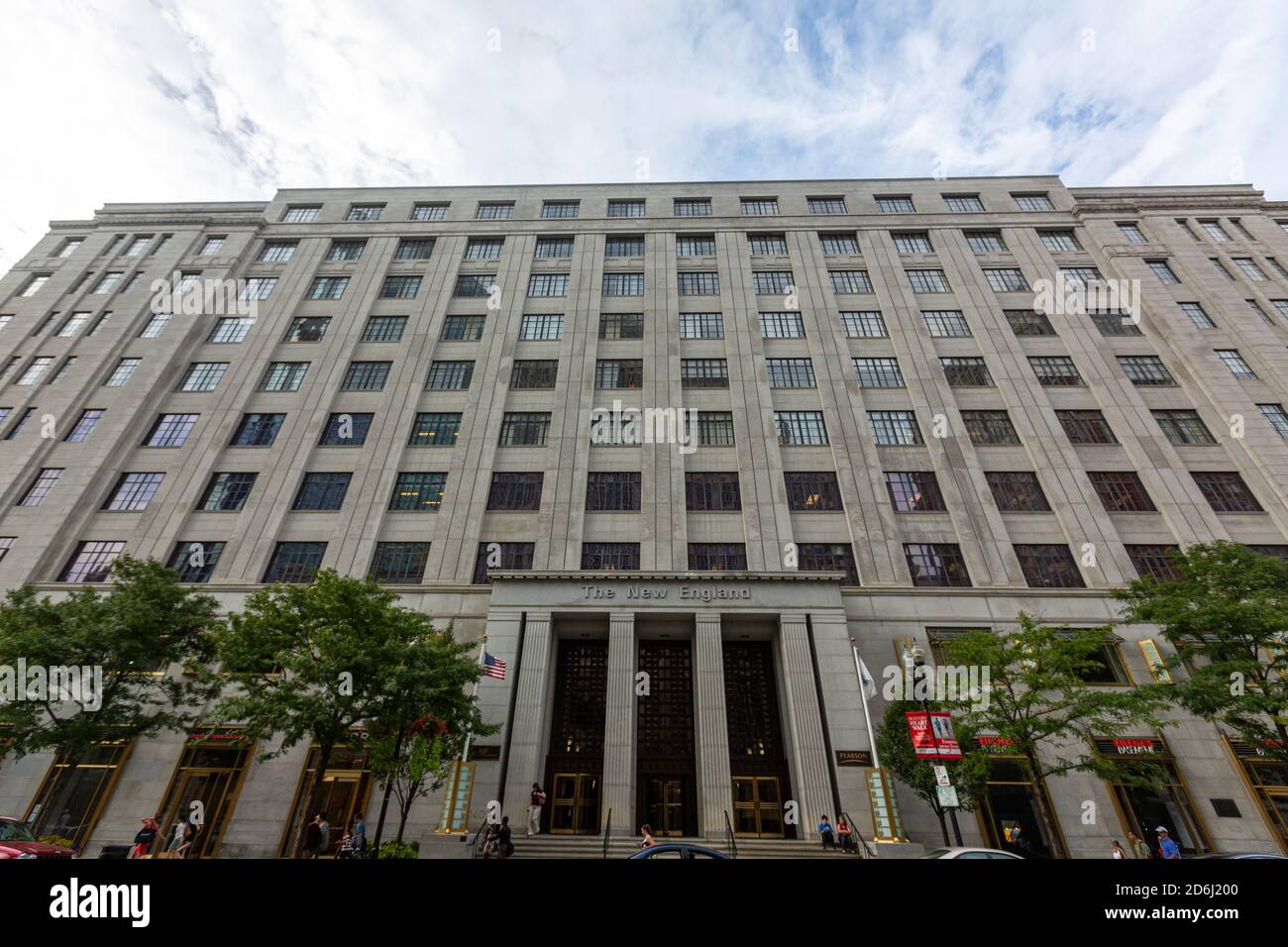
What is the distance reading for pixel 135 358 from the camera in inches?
1404

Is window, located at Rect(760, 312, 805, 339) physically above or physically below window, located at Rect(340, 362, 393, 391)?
above

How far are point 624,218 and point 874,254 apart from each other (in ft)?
58.8

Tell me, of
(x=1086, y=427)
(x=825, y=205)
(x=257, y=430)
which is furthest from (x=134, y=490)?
(x=1086, y=427)

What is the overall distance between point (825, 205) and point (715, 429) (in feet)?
73.2

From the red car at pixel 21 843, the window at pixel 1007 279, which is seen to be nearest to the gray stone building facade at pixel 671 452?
the window at pixel 1007 279

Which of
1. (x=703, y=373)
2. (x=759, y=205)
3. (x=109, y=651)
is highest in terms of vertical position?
(x=759, y=205)

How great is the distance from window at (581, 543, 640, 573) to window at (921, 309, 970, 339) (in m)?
23.4

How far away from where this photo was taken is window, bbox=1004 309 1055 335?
3616 cm

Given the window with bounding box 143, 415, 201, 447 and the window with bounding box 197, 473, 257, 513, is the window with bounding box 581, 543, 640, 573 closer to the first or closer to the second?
the window with bounding box 197, 473, 257, 513

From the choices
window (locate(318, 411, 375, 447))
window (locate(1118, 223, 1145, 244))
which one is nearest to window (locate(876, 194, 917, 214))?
window (locate(1118, 223, 1145, 244))

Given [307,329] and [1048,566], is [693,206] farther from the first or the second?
[1048,566]

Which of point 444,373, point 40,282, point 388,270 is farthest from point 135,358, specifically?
point 444,373

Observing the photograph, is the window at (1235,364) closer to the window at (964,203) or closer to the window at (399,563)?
the window at (964,203)

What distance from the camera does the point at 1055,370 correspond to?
3462 centimetres
